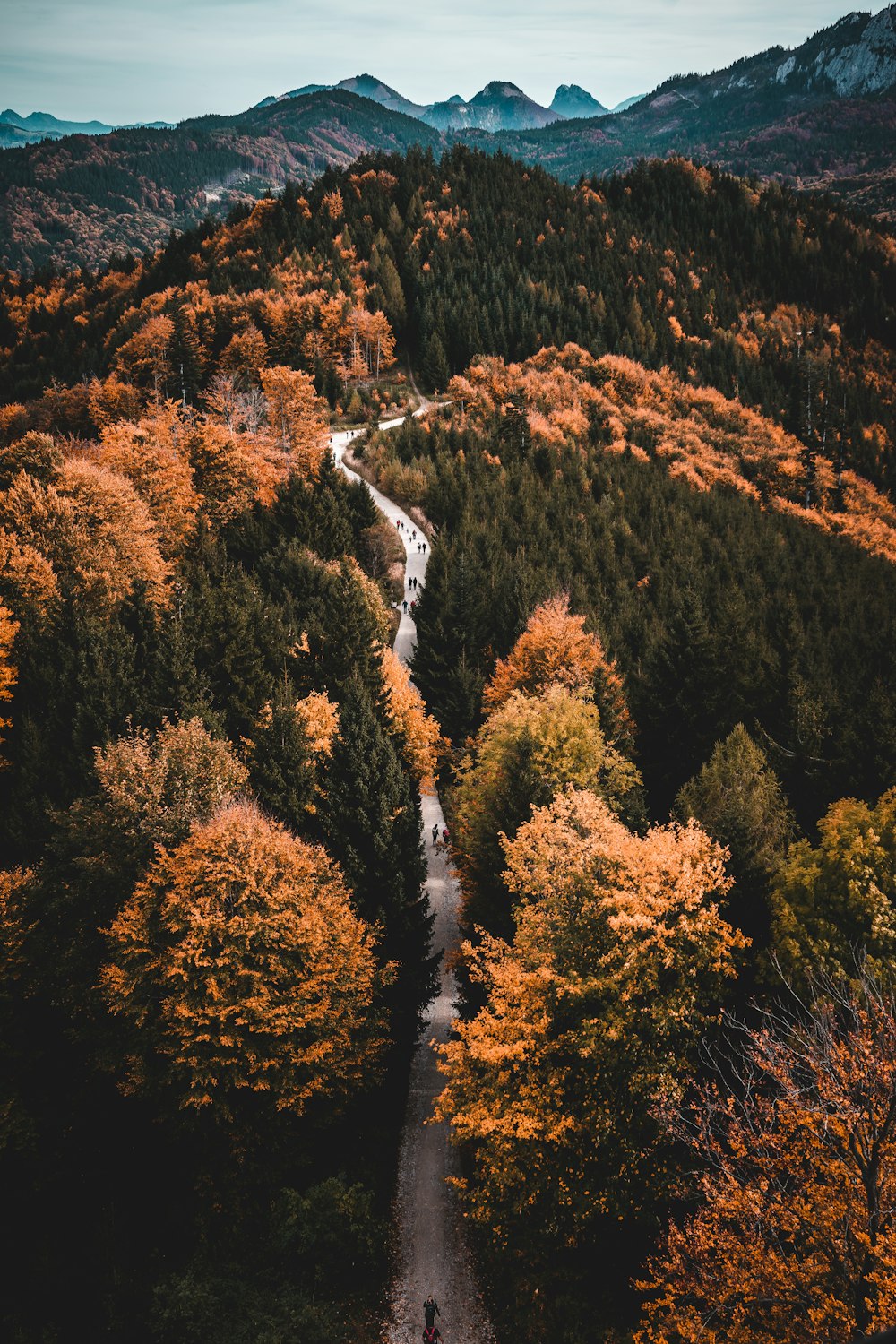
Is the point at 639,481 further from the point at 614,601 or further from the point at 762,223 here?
the point at 762,223

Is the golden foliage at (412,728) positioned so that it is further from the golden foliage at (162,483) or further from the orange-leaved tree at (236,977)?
the golden foliage at (162,483)

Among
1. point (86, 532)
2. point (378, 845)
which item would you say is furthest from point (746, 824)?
point (86, 532)

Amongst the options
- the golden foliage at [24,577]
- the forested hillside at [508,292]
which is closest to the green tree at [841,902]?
the golden foliage at [24,577]

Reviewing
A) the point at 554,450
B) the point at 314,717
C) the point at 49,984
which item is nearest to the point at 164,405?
the point at 554,450

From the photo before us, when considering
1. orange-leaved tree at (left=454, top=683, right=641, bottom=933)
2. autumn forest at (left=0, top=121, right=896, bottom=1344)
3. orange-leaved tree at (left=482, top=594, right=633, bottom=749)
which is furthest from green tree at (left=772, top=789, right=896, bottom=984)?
orange-leaved tree at (left=482, top=594, right=633, bottom=749)

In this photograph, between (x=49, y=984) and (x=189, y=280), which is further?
(x=189, y=280)

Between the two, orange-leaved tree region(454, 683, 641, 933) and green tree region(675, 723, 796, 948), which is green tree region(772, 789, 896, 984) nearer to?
green tree region(675, 723, 796, 948)
